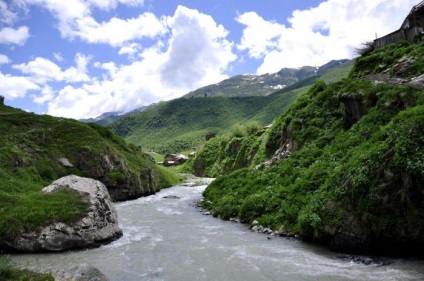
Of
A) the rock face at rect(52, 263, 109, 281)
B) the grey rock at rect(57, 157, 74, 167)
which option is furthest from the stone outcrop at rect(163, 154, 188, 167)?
the rock face at rect(52, 263, 109, 281)

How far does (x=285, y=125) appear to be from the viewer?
4778 cm

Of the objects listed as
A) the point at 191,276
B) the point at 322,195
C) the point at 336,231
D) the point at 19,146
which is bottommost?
the point at 191,276

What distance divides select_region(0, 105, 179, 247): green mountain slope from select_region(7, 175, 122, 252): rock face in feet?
2.05

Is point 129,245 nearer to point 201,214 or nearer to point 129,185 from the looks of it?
point 201,214

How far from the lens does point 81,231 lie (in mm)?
22688

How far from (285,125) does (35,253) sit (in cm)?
3476

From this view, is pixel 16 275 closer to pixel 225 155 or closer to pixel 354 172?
pixel 354 172

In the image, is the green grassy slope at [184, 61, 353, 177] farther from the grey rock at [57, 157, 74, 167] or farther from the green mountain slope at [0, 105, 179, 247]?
the grey rock at [57, 157, 74, 167]

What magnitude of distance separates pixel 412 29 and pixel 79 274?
43.9 meters

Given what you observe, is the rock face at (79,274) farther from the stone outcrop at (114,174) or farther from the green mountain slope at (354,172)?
the stone outcrop at (114,174)

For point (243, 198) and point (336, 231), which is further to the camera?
point (243, 198)

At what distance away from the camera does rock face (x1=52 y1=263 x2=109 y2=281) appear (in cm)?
1371

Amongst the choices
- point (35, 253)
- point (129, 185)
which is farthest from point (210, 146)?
point (35, 253)

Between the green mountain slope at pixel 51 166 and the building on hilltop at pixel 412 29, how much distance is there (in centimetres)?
3843
